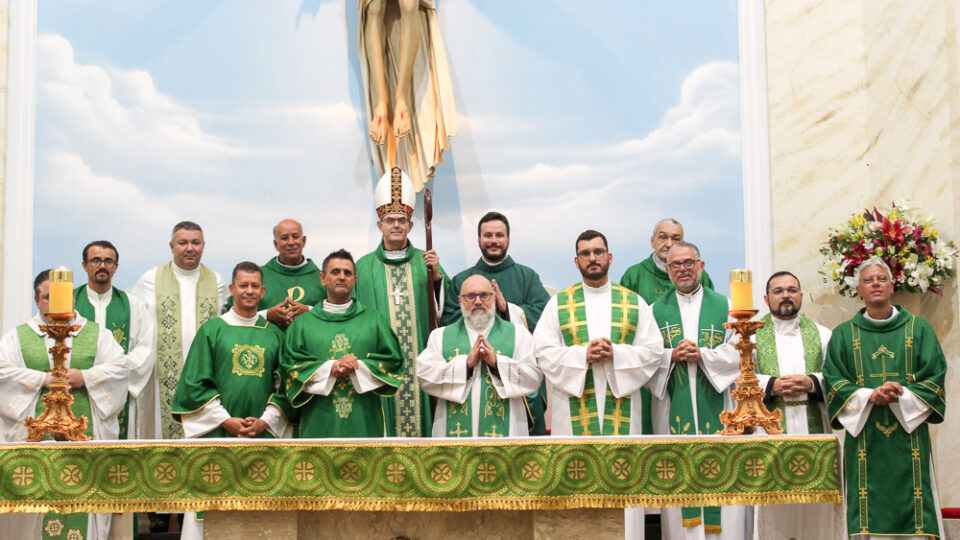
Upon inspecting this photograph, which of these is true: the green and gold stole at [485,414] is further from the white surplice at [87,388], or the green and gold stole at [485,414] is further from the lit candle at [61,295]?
the lit candle at [61,295]

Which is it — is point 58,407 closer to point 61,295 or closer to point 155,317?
point 61,295

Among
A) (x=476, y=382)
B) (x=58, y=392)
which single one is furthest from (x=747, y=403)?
(x=58, y=392)

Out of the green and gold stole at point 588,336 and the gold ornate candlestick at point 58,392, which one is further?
the green and gold stole at point 588,336

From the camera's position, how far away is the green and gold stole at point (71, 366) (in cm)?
611

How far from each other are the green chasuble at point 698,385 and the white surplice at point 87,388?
306cm

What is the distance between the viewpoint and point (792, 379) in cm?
600

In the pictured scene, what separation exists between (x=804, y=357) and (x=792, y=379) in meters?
0.35

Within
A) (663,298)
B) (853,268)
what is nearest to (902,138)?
(853,268)

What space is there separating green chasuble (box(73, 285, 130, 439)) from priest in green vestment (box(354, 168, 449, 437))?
1.38m

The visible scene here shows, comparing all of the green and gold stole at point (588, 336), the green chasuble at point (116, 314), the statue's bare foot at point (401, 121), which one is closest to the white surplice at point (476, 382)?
the green and gold stole at point (588, 336)

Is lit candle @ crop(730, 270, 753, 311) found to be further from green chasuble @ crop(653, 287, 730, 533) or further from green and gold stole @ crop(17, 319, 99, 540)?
green and gold stole @ crop(17, 319, 99, 540)

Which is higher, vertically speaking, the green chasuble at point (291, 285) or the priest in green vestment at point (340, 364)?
the green chasuble at point (291, 285)

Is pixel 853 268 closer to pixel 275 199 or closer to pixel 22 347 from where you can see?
pixel 275 199

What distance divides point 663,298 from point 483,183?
201 cm
